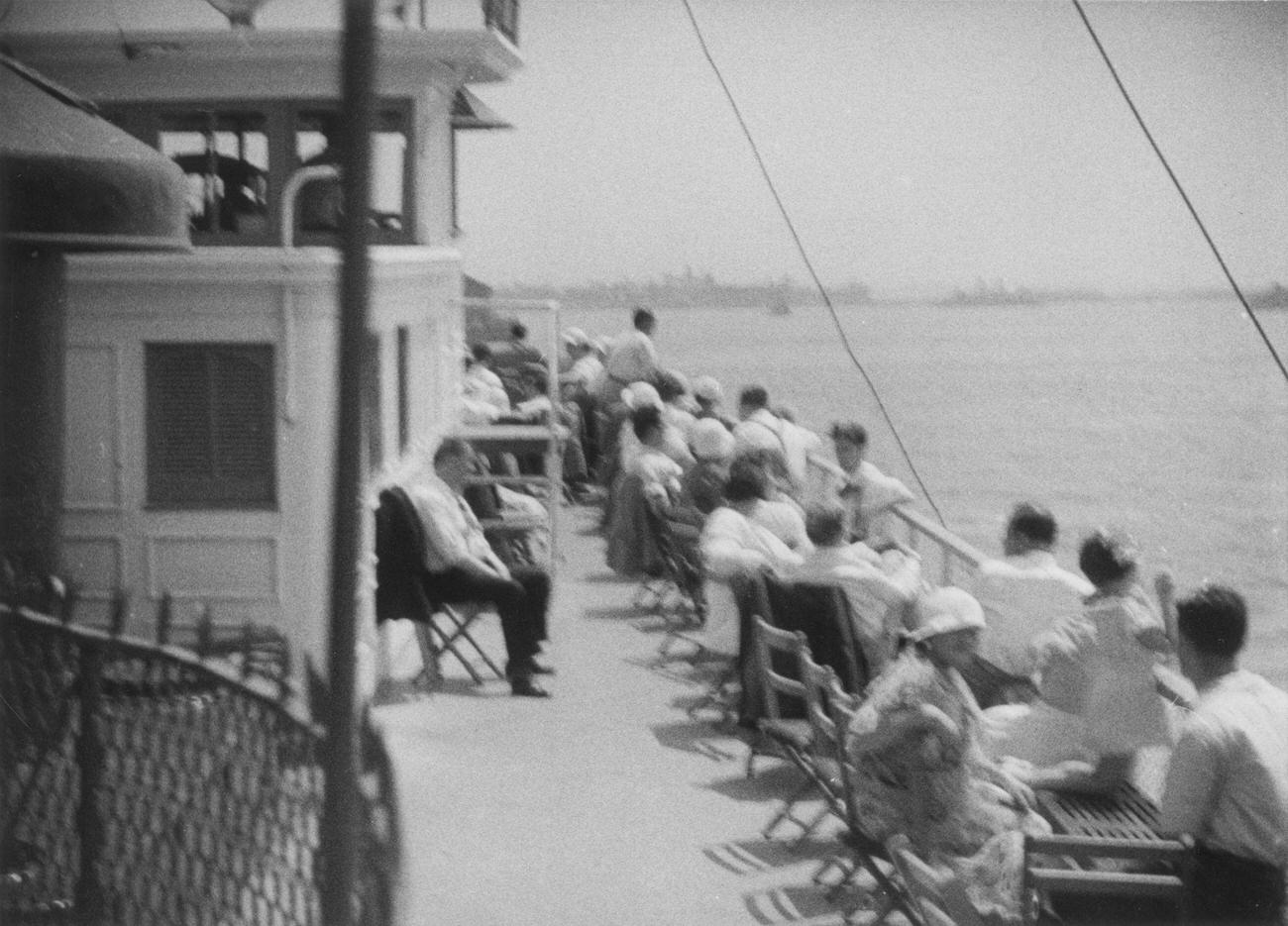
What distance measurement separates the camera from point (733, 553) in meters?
7.57

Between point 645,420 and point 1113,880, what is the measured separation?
6527 millimetres

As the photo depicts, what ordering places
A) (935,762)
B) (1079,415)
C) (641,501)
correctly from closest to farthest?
(935,762) < (641,501) < (1079,415)

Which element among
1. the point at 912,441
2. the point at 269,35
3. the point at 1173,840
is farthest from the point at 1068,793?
the point at 912,441

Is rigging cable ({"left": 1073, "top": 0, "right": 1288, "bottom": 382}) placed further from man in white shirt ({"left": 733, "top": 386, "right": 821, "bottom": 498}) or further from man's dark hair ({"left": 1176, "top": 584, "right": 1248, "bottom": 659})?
man in white shirt ({"left": 733, "top": 386, "right": 821, "bottom": 498})

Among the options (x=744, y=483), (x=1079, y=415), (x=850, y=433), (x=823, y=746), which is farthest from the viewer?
(x=1079, y=415)

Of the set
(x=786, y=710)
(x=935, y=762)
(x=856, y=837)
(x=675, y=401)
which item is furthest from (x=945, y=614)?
(x=675, y=401)

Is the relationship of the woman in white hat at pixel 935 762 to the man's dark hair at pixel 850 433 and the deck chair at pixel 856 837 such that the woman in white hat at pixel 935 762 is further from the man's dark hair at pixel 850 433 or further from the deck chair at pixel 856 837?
the man's dark hair at pixel 850 433

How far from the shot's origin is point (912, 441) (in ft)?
262

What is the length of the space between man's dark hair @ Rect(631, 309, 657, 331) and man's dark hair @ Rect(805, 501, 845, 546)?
703cm

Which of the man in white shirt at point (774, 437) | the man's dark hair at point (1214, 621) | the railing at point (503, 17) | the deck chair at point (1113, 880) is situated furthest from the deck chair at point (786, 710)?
the railing at point (503, 17)

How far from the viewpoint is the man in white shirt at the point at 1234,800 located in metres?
4.10

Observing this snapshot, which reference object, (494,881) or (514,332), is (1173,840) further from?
(514,332)

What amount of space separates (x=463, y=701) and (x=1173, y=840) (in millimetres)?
4659

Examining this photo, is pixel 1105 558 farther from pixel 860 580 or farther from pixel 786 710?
pixel 786 710
